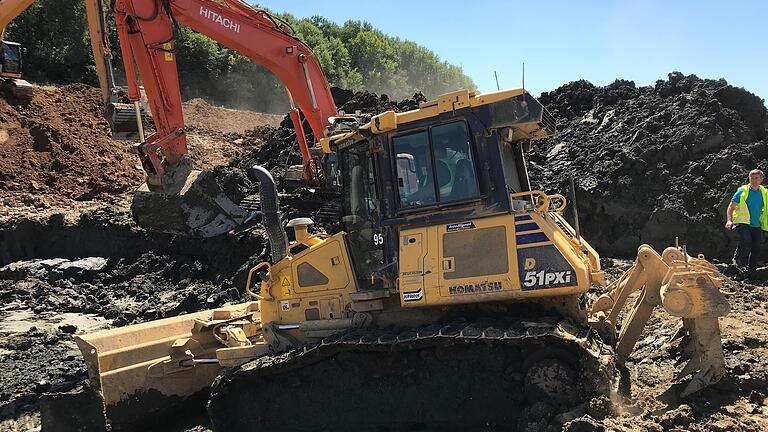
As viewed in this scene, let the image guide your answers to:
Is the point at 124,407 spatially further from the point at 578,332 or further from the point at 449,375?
the point at 578,332

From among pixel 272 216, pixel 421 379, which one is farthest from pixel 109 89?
pixel 421 379

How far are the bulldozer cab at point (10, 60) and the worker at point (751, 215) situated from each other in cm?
1102

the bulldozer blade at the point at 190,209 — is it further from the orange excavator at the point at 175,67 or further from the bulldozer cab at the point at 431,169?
the bulldozer cab at the point at 431,169

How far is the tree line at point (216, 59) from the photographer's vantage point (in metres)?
31.7

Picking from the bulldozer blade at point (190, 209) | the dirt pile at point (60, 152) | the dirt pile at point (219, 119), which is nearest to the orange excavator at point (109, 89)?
the bulldozer blade at point (190, 209)

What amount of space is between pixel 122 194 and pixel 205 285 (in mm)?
7569

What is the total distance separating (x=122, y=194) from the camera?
18.9 meters

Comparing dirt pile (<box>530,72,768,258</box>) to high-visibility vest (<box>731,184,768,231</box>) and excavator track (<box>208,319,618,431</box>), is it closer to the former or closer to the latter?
high-visibility vest (<box>731,184,768,231</box>)

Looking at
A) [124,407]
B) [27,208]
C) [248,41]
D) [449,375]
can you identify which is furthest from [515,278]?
[27,208]

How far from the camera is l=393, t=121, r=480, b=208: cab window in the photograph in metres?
5.34

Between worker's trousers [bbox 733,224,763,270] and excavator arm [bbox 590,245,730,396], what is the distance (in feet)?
12.5

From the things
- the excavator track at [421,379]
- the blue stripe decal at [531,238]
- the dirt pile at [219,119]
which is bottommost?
the excavator track at [421,379]

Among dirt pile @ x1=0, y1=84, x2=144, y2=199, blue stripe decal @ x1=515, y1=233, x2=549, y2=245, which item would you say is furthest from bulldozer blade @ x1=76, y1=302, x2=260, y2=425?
dirt pile @ x1=0, y1=84, x2=144, y2=199

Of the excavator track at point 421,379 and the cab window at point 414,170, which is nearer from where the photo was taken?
the excavator track at point 421,379
